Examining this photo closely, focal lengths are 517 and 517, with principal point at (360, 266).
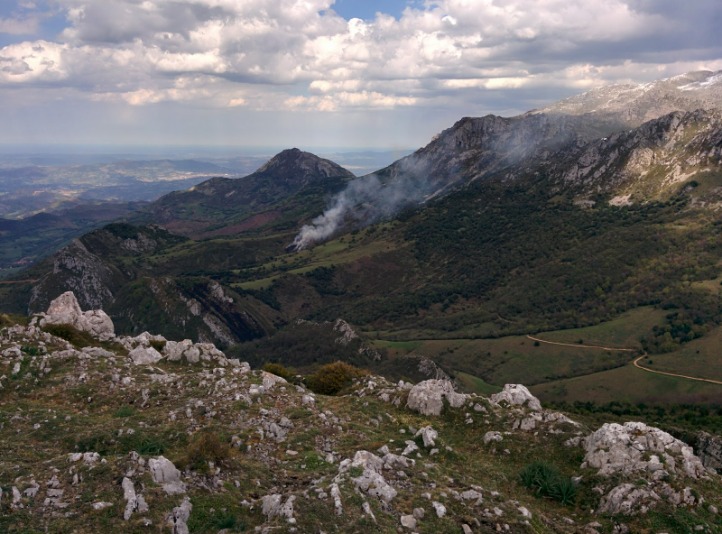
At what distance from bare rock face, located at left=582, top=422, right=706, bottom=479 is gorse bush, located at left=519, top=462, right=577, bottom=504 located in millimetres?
1910

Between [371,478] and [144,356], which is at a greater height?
[371,478]

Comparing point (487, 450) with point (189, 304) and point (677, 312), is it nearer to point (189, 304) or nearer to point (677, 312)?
point (677, 312)

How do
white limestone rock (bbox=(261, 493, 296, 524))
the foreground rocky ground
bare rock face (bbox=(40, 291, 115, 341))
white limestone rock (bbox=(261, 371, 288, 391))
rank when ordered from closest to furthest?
white limestone rock (bbox=(261, 493, 296, 524)) → the foreground rocky ground → white limestone rock (bbox=(261, 371, 288, 391)) → bare rock face (bbox=(40, 291, 115, 341))

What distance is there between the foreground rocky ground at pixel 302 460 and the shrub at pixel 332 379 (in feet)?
24.9

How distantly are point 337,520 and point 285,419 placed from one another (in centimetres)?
1108

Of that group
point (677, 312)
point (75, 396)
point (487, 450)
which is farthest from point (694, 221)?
point (75, 396)

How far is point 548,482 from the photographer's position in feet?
79.4

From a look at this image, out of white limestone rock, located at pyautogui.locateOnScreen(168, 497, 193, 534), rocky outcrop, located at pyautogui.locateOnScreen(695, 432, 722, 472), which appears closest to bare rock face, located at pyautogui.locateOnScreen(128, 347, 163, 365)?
white limestone rock, located at pyautogui.locateOnScreen(168, 497, 193, 534)

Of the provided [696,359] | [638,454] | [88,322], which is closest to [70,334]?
[88,322]

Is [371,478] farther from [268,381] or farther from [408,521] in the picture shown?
[268,381]

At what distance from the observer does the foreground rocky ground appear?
18.4 meters

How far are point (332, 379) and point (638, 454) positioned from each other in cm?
2772

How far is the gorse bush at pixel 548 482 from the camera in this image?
23.8m

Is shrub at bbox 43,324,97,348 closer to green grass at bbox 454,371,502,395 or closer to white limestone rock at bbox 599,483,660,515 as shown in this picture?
white limestone rock at bbox 599,483,660,515
